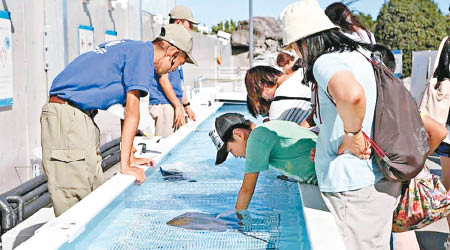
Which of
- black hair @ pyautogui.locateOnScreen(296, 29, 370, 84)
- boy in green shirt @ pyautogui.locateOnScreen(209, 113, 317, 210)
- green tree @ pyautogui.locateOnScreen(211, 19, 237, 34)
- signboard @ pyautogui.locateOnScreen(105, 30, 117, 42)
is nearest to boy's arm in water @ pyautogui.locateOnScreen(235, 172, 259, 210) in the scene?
boy in green shirt @ pyautogui.locateOnScreen(209, 113, 317, 210)

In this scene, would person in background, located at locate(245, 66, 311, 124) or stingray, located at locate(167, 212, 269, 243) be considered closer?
stingray, located at locate(167, 212, 269, 243)

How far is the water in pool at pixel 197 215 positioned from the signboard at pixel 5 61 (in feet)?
5.06

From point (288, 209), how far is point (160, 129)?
2.73 metres

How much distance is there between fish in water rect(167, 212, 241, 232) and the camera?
3.30 meters

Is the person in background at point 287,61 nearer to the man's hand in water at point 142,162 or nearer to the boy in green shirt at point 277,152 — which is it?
the man's hand in water at point 142,162

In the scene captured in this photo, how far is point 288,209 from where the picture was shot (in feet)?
12.1

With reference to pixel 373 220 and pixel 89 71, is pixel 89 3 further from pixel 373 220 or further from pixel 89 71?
Result: pixel 373 220

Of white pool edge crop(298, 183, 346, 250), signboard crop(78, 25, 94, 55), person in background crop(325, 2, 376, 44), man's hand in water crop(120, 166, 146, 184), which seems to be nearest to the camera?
white pool edge crop(298, 183, 346, 250)

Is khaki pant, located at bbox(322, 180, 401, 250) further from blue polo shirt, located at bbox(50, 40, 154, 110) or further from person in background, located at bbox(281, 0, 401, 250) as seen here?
blue polo shirt, located at bbox(50, 40, 154, 110)

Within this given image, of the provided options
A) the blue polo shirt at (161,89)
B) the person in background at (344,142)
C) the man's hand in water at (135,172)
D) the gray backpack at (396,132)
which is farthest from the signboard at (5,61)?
the gray backpack at (396,132)

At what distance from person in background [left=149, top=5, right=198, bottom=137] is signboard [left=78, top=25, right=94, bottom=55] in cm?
189

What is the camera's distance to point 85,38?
301 inches

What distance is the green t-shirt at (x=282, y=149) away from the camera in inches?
120

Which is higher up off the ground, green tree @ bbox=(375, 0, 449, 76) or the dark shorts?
green tree @ bbox=(375, 0, 449, 76)
